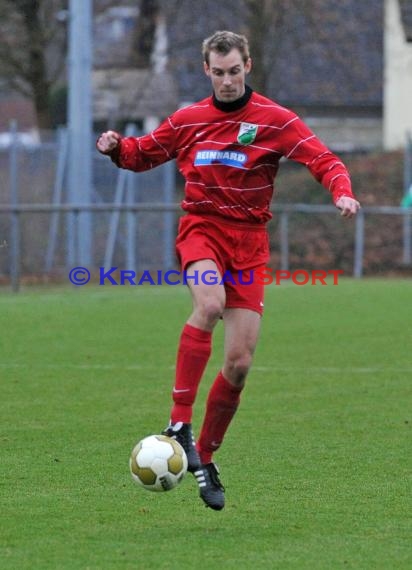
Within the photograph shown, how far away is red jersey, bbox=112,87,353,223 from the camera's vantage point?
6684 millimetres

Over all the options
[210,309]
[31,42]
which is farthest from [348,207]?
[31,42]

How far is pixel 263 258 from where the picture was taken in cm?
683

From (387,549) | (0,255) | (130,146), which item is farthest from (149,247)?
(387,549)

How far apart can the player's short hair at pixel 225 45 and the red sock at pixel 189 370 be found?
1.31 meters

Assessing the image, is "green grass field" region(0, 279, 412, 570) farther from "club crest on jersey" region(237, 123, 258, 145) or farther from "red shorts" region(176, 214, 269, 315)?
"club crest on jersey" region(237, 123, 258, 145)

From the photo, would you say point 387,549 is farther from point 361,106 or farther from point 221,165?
point 361,106

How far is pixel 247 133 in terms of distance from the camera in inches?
263

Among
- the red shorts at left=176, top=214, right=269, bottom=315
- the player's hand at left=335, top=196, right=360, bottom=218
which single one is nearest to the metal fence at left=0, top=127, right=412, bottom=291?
the red shorts at left=176, top=214, right=269, bottom=315

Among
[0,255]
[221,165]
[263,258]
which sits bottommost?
[0,255]

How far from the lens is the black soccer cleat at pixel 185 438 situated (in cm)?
630

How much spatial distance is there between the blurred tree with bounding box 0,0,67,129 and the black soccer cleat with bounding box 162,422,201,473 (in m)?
24.2

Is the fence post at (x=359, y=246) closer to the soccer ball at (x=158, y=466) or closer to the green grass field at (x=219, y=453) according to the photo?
the green grass field at (x=219, y=453)

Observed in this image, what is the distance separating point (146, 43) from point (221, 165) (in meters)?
28.6

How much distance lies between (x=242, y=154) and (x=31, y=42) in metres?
24.4
